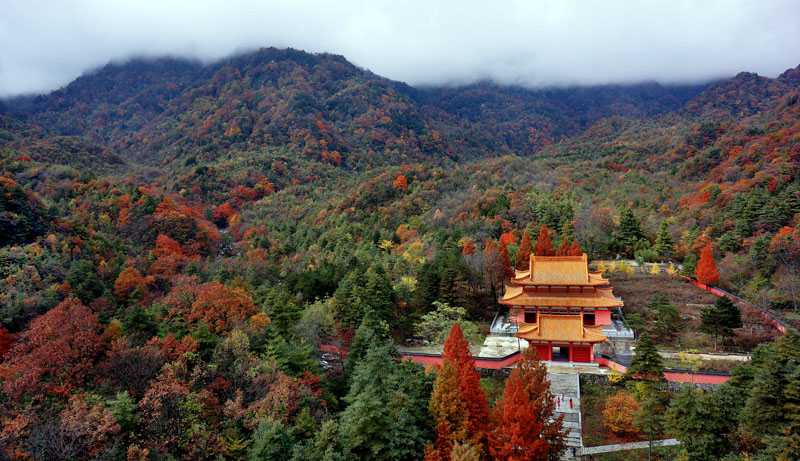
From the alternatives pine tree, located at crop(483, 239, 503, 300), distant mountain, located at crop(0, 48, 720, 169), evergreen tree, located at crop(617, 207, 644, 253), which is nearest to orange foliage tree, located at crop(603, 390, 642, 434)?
pine tree, located at crop(483, 239, 503, 300)

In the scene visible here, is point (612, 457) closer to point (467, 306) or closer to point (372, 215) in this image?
point (467, 306)

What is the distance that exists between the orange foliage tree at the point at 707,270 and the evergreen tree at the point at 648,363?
1674 centimetres

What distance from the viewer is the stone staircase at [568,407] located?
18.1m

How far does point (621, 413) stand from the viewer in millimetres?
18172

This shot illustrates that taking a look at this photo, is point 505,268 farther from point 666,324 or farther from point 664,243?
point 664,243

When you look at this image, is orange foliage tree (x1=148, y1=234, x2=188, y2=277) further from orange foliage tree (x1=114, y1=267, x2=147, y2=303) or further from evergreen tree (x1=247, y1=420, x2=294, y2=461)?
evergreen tree (x1=247, y1=420, x2=294, y2=461)

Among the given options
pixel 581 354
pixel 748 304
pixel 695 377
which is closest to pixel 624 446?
pixel 695 377

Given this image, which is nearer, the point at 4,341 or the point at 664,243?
the point at 4,341

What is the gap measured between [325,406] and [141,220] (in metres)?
35.3

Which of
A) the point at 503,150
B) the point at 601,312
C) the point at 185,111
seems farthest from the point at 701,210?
the point at 185,111

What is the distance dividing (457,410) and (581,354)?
34.3ft

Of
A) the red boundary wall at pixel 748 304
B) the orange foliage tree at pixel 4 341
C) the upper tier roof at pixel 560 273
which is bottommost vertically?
the red boundary wall at pixel 748 304

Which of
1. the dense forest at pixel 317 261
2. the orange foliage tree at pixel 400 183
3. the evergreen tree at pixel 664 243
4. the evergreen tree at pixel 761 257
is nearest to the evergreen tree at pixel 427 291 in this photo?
the dense forest at pixel 317 261

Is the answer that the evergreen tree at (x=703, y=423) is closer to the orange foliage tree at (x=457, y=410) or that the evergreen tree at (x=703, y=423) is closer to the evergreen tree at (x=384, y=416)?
the orange foliage tree at (x=457, y=410)
